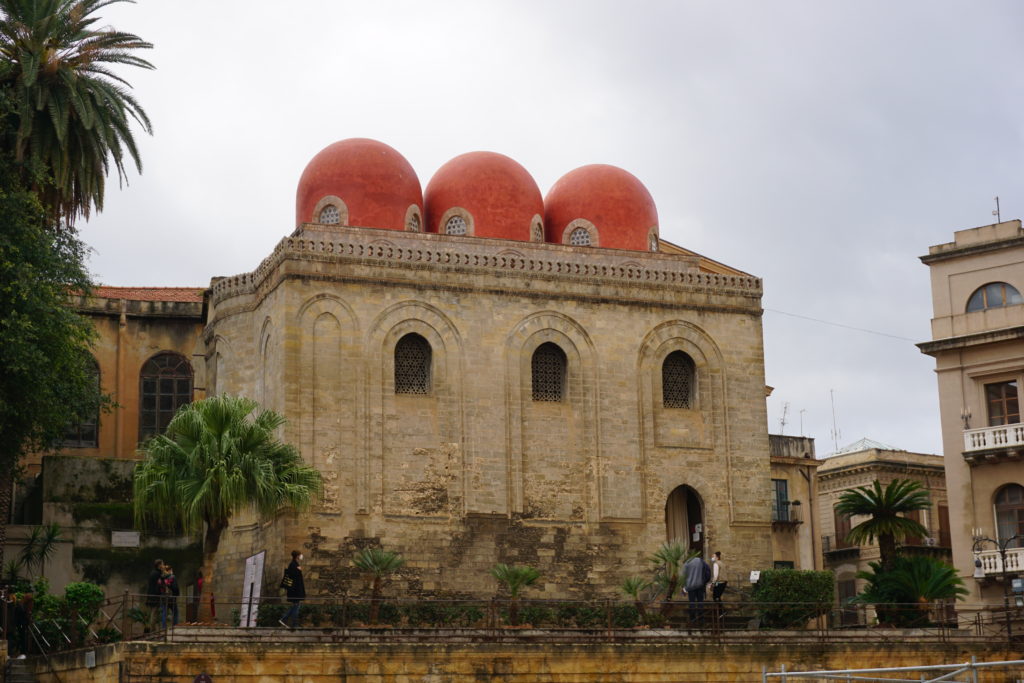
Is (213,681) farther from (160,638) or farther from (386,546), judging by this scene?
(386,546)

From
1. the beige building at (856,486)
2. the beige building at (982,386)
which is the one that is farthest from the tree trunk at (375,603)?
the beige building at (856,486)

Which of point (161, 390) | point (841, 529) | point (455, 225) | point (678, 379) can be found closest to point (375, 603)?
point (678, 379)

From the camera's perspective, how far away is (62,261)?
31.3m

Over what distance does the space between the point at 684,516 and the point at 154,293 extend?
17.9 m

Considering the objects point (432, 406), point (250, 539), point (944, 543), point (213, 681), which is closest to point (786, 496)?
point (944, 543)

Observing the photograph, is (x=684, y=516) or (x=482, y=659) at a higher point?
(x=684, y=516)

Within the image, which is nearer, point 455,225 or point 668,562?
point 668,562

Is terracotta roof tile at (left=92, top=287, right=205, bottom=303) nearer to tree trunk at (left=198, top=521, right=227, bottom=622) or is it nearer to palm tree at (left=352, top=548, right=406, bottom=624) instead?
palm tree at (left=352, top=548, right=406, bottom=624)

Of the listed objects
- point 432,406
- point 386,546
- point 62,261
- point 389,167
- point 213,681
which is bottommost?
point 213,681

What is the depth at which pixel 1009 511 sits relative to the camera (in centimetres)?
3597

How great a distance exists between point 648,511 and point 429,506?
528cm

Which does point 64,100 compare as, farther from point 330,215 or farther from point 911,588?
point 911,588

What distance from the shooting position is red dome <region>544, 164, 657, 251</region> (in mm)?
38188

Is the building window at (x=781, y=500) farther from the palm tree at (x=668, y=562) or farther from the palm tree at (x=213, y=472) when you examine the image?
the palm tree at (x=213, y=472)
